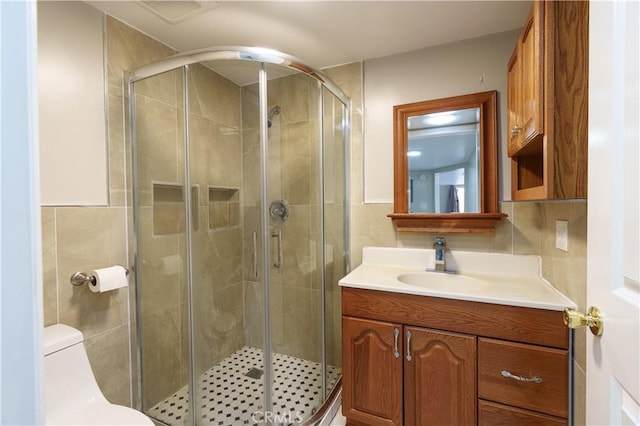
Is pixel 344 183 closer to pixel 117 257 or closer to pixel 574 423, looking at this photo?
pixel 117 257

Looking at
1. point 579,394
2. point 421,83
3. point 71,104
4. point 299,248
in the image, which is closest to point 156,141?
point 71,104

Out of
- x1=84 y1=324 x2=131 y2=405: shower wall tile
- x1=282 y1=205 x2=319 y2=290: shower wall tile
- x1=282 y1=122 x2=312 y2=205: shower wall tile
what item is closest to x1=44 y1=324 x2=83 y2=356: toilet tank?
x1=84 y1=324 x2=131 y2=405: shower wall tile

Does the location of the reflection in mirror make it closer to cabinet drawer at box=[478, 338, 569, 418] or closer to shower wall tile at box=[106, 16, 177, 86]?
cabinet drawer at box=[478, 338, 569, 418]

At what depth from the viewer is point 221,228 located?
5.31 feet

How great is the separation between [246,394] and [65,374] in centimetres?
88

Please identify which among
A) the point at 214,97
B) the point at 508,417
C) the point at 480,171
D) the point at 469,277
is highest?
the point at 214,97

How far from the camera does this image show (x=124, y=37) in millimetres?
1519

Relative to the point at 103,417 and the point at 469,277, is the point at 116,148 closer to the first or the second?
the point at 103,417

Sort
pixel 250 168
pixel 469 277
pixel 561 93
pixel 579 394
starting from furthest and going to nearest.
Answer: pixel 469 277, pixel 250 168, pixel 579 394, pixel 561 93

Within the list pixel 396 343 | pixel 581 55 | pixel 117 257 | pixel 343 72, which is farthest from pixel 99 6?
pixel 396 343

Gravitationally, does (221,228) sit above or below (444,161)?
below

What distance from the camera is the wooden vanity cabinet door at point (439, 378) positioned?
4.16ft

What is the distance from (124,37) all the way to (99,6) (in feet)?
0.50

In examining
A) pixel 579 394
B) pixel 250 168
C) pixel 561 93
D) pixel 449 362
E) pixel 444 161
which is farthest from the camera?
pixel 444 161
